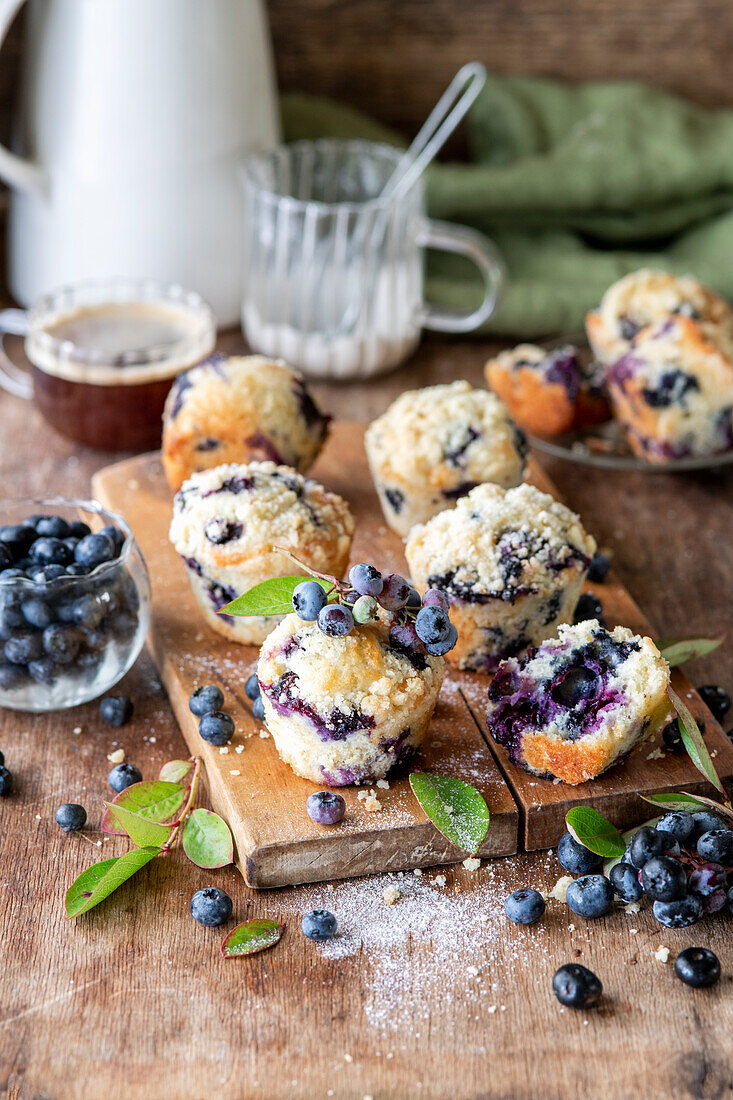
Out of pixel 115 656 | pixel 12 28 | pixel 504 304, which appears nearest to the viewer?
pixel 115 656

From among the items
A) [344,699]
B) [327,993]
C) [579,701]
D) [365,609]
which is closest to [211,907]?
[327,993]

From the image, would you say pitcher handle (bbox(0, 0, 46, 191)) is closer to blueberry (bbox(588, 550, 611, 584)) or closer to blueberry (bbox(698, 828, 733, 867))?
blueberry (bbox(588, 550, 611, 584))

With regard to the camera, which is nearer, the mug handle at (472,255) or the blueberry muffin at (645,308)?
the blueberry muffin at (645,308)

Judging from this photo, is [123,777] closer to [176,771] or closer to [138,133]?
[176,771]

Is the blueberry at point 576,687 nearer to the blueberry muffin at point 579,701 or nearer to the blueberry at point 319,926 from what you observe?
the blueberry muffin at point 579,701

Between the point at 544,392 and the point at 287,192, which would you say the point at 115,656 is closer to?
the point at 544,392

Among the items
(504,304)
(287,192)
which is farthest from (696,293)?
(287,192)

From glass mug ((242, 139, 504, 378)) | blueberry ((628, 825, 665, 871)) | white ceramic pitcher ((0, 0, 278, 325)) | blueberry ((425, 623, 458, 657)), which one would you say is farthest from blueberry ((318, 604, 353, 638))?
A: white ceramic pitcher ((0, 0, 278, 325))

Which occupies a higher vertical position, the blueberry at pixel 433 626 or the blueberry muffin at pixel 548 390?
the blueberry at pixel 433 626

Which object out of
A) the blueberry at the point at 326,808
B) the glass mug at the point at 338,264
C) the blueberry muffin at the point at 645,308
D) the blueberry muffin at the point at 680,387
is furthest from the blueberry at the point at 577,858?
the glass mug at the point at 338,264
